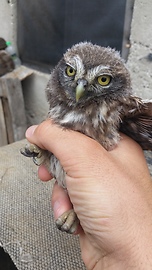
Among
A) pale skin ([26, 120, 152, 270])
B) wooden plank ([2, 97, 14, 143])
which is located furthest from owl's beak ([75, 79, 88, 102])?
wooden plank ([2, 97, 14, 143])

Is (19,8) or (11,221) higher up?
(19,8)

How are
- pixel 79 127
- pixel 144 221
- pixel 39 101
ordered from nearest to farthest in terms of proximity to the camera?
pixel 144 221 < pixel 79 127 < pixel 39 101

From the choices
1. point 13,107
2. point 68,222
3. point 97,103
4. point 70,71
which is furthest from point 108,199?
point 13,107

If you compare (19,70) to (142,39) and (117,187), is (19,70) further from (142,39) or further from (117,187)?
(117,187)

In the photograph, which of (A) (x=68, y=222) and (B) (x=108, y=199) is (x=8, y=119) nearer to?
(A) (x=68, y=222)

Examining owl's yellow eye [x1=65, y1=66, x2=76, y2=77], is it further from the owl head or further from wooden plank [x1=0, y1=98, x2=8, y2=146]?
wooden plank [x1=0, y1=98, x2=8, y2=146]

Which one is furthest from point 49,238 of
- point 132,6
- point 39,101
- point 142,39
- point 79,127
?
point 39,101

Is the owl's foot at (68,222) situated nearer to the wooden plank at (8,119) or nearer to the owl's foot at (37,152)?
the owl's foot at (37,152)
